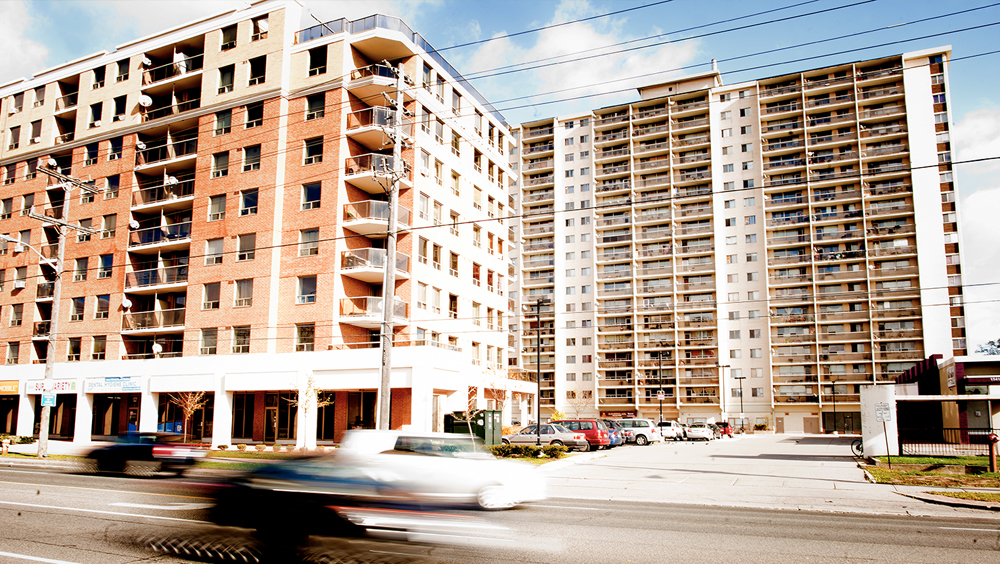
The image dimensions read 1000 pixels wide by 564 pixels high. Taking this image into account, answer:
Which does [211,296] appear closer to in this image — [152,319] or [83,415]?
[152,319]

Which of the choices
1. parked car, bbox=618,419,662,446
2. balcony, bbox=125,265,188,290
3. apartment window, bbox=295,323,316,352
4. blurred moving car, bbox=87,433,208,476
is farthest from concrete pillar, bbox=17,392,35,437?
parked car, bbox=618,419,662,446

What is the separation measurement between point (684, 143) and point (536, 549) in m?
86.8

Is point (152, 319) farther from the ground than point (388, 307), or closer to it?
farther from the ground

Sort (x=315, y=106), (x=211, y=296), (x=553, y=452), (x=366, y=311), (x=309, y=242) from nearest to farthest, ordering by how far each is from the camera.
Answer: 1. (x=553, y=452)
2. (x=366, y=311)
3. (x=309, y=242)
4. (x=315, y=106)
5. (x=211, y=296)

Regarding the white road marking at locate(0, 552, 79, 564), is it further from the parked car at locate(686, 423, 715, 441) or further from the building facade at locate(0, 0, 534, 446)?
the parked car at locate(686, 423, 715, 441)

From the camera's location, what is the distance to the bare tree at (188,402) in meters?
37.8

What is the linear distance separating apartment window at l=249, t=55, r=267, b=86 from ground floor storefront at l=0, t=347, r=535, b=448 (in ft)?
56.3

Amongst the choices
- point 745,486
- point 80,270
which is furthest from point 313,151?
point 745,486

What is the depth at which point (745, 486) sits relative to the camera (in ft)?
63.7

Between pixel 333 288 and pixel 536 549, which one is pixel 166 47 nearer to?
pixel 333 288

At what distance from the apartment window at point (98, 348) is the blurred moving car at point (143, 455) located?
85.6 feet

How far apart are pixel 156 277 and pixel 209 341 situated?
7.00m

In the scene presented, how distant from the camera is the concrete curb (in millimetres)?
14883

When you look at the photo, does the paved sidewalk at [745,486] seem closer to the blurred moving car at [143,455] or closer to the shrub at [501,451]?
the shrub at [501,451]
